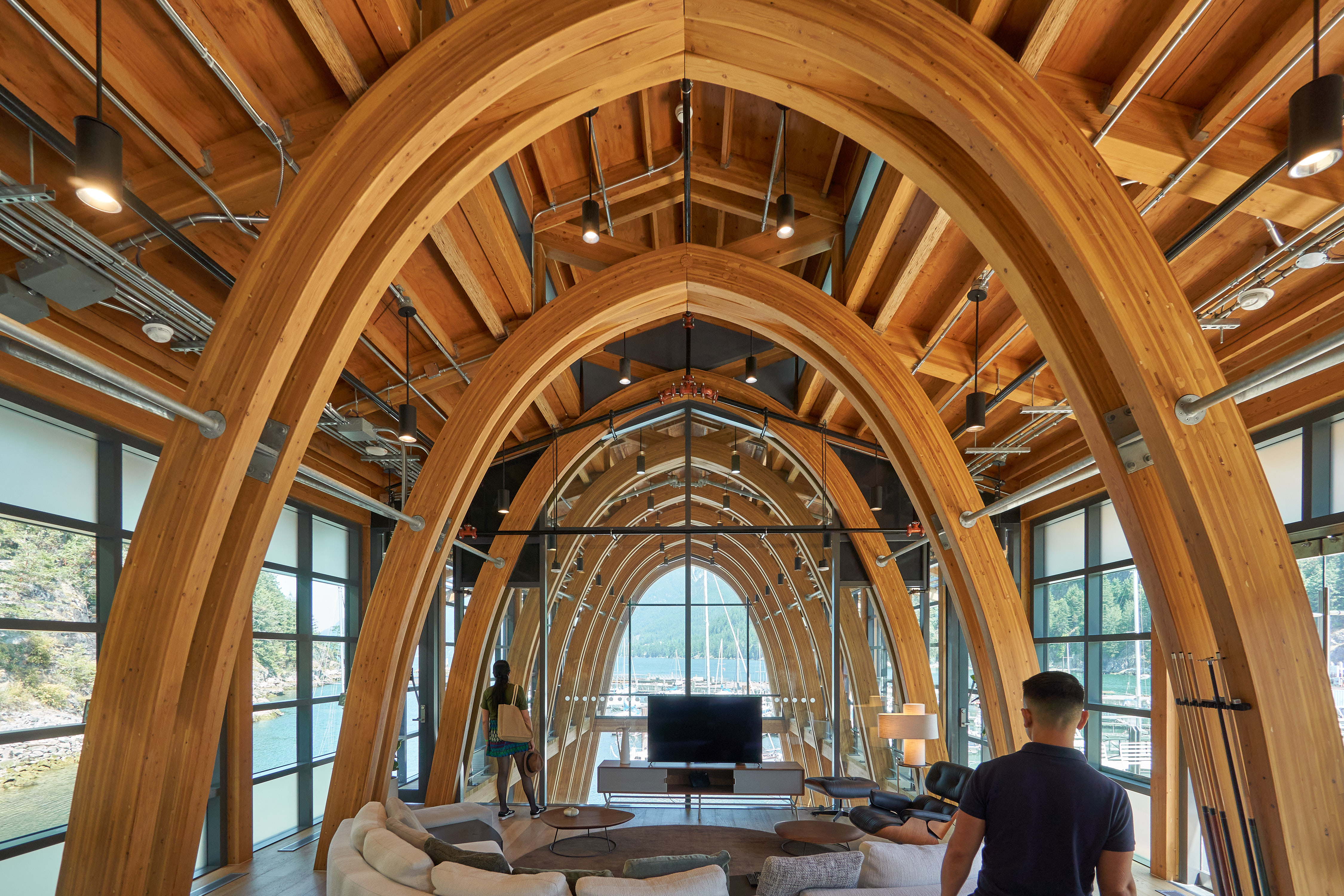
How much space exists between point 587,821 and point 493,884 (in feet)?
11.9

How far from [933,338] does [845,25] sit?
440 centimetres

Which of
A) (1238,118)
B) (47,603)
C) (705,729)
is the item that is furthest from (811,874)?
(705,729)

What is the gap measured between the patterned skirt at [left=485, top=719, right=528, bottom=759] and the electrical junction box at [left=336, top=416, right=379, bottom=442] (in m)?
4.14

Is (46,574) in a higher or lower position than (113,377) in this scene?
lower

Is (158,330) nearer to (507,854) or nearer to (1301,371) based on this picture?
(507,854)

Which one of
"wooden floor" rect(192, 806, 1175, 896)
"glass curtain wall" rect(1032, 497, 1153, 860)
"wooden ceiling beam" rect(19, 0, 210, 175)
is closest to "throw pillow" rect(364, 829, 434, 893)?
"wooden floor" rect(192, 806, 1175, 896)

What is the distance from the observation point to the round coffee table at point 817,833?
26.1 ft

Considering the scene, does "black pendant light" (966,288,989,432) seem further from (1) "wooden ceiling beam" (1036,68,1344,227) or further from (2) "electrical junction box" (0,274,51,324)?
(2) "electrical junction box" (0,274,51,324)

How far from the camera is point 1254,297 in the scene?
17.3 feet

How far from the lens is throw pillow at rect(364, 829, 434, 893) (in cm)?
521

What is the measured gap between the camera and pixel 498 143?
5.80 metres

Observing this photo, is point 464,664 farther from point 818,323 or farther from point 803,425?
point 818,323

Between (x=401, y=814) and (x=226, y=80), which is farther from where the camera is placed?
(x=401, y=814)

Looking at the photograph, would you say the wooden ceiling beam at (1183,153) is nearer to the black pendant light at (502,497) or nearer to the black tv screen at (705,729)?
the black pendant light at (502,497)
